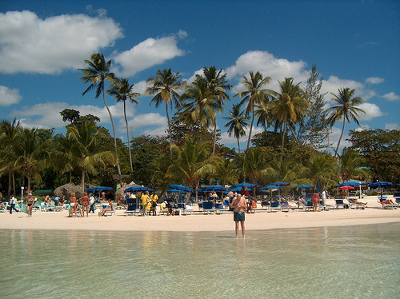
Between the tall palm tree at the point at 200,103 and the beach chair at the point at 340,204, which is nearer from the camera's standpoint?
the beach chair at the point at 340,204

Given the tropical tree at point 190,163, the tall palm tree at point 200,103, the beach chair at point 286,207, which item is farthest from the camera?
the tall palm tree at point 200,103

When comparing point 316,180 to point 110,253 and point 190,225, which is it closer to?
point 190,225

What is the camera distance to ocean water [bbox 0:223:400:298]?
593 centimetres

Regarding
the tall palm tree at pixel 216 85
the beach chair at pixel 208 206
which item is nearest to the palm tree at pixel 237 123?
the tall palm tree at pixel 216 85

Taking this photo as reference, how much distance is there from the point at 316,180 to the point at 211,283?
2849 centimetres

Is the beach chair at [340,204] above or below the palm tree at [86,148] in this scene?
below

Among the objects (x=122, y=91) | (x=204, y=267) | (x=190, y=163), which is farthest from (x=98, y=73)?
(x=204, y=267)

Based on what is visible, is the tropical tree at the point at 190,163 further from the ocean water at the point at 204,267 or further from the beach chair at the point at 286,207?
the ocean water at the point at 204,267

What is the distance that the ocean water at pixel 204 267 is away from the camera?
5.93m

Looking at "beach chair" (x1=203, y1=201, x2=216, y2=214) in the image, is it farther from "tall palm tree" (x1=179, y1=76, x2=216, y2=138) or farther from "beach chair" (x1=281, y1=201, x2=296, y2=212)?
"tall palm tree" (x1=179, y1=76, x2=216, y2=138)

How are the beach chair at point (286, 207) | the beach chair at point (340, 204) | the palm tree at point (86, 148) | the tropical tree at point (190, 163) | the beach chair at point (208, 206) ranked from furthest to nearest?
1. the palm tree at point (86, 148)
2. the tropical tree at point (190, 163)
3. the beach chair at point (340, 204)
4. the beach chair at point (286, 207)
5. the beach chair at point (208, 206)

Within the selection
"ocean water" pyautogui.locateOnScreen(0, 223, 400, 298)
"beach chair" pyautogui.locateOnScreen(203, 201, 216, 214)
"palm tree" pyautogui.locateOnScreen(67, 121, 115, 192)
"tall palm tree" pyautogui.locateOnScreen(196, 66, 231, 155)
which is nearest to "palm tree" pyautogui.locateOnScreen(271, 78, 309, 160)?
"tall palm tree" pyautogui.locateOnScreen(196, 66, 231, 155)

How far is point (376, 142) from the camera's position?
4534 centimetres

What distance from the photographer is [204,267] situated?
7484 mm
